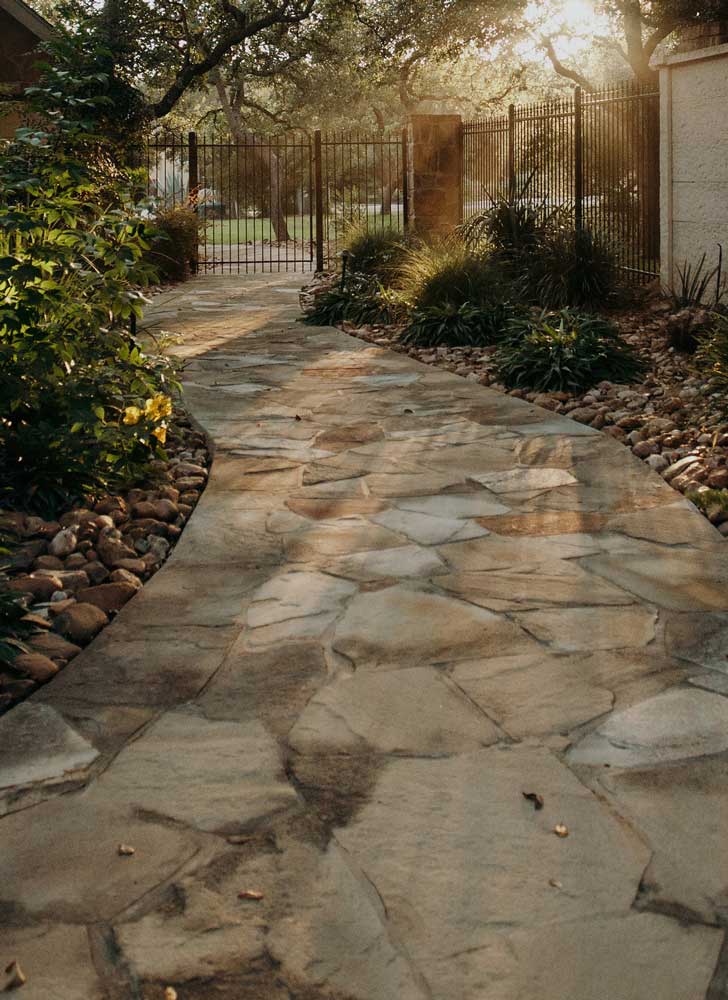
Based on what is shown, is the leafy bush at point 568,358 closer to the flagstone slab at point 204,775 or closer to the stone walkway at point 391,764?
the stone walkway at point 391,764

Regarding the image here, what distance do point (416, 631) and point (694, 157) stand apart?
316 inches

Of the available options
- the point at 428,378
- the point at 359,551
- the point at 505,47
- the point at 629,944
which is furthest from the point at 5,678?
the point at 505,47

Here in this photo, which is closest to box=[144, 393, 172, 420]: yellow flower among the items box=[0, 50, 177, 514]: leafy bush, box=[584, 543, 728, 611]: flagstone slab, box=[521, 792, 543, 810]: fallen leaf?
box=[0, 50, 177, 514]: leafy bush

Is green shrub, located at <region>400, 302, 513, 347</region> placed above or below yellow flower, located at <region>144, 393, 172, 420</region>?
above

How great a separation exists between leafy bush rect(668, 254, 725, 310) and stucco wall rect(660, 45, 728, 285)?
0.09m

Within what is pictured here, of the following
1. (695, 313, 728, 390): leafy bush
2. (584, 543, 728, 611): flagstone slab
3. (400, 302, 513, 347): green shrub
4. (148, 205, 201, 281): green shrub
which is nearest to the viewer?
(584, 543, 728, 611): flagstone slab

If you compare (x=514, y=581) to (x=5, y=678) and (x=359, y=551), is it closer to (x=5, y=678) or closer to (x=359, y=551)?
(x=359, y=551)

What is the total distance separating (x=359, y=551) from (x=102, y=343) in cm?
150

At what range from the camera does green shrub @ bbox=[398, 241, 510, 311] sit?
10406 mm

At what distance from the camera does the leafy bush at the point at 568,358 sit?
7844 millimetres

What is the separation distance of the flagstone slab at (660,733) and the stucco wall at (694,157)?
24.4 ft

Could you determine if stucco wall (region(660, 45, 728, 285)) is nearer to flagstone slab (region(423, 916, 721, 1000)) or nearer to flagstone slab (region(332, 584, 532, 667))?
flagstone slab (region(332, 584, 532, 667))

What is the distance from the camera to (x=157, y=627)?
3760mm

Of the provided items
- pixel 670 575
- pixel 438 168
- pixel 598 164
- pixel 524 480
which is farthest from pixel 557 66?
pixel 670 575
